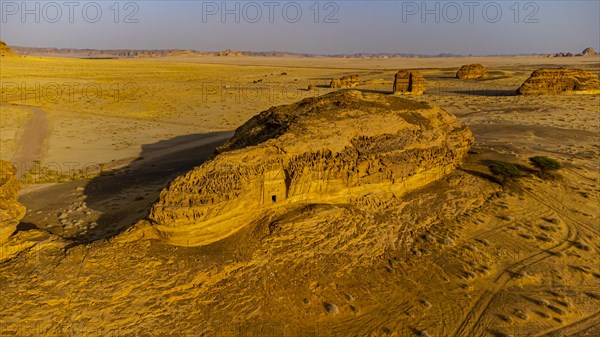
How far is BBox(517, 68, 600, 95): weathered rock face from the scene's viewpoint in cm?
3819

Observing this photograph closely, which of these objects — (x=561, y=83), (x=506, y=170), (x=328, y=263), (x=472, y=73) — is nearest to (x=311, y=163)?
(x=328, y=263)

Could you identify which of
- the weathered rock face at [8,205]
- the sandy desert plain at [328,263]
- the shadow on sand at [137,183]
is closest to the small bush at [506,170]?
the sandy desert plain at [328,263]

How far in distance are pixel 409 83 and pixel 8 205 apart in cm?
4154

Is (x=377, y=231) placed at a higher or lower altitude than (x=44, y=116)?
lower

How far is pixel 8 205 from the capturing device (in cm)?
872

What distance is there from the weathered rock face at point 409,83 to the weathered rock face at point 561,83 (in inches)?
405

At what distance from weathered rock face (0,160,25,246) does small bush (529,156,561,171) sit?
54.4ft

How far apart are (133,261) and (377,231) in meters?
5.84

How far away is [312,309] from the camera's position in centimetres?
733

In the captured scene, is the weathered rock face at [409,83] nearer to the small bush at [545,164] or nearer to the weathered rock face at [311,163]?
the small bush at [545,164]

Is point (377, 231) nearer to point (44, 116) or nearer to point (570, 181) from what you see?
point (570, 181)

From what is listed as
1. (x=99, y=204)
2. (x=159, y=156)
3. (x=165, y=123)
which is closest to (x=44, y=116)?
(x=165, y=123)

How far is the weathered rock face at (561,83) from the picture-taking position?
38.2 m

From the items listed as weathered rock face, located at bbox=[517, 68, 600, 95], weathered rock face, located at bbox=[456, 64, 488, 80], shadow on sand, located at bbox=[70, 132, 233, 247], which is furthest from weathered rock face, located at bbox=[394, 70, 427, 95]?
shadow on sand, located at bbox=[70, 132, 233, 247]
